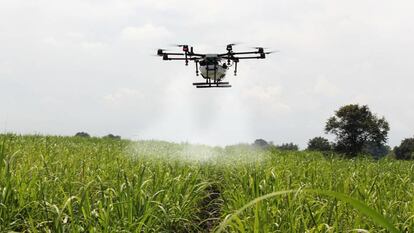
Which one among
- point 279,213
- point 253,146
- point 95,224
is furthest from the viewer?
point 253,146

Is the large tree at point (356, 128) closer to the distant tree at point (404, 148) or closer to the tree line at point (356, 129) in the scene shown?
the tree line at point (356, 129)

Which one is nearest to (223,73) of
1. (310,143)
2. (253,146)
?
(253,146)

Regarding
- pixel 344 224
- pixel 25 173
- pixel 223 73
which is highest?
pixel 223 73

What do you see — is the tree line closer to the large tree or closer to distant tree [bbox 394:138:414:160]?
the large tree

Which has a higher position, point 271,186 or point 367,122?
point 367,122

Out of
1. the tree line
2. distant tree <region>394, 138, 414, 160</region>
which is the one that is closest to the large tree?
the tree line

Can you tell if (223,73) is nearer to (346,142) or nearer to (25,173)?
(25,173)

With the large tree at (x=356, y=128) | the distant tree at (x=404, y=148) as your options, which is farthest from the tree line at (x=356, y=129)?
the distant tree at (x=404, y=148)

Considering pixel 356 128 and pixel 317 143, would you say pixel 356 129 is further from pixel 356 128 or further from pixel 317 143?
pixel 317 143

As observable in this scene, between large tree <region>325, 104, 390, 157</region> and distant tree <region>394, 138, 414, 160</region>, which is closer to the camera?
large tree <region>325, 104, 390, 157</region>
